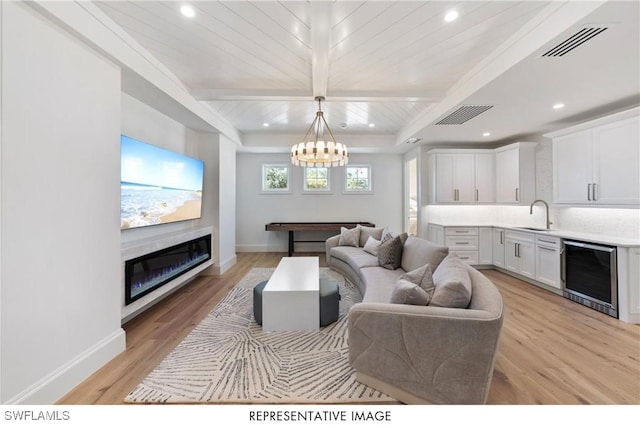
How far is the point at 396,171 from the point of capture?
6.79 meters

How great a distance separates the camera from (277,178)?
265 inches

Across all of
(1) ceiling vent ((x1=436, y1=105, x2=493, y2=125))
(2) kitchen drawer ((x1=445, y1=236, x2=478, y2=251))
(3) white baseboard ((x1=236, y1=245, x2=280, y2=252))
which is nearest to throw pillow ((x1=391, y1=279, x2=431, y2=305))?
(1) ceiling vent ((x1=436, y1=105, x2=493, y2=125))

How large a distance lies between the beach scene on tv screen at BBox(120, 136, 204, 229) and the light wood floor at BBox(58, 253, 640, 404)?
1.16 meters

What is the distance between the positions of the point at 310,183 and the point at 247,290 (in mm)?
3731

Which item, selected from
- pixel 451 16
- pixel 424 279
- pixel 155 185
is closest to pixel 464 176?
pixel 451 16

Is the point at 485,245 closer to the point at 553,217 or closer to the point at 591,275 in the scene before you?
the point at 553,217

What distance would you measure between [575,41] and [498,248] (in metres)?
3.62

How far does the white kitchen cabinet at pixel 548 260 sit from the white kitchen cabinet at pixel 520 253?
98 millimetres

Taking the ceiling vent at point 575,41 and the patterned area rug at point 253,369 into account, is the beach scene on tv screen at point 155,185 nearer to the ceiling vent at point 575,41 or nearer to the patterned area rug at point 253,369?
the patterned area rug at point 253,369

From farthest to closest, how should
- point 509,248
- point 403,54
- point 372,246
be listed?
point 509,248, point 372,246, point 403,54

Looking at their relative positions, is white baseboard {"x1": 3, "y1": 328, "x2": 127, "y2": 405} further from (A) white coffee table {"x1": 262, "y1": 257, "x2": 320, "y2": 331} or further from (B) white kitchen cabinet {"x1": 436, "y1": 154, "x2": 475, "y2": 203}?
(B) white kitchen cabinet {"x1": 436, "y1": 154, "x2": 475, "y2": 203}

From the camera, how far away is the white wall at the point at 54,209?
56.1 inches

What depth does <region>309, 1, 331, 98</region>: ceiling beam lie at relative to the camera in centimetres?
184

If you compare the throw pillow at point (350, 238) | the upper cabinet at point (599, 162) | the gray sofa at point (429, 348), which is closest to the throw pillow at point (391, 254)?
the throw pillow at point (350, 238)
